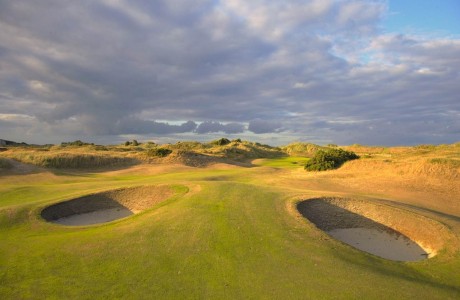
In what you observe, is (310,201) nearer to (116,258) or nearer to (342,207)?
(342,207)

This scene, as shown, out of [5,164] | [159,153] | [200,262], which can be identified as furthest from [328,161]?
[5,164]

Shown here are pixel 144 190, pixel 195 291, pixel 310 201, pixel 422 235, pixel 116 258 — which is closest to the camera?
pixel 195 291

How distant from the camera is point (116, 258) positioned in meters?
11.0

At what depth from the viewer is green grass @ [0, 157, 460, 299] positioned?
9.24 metres

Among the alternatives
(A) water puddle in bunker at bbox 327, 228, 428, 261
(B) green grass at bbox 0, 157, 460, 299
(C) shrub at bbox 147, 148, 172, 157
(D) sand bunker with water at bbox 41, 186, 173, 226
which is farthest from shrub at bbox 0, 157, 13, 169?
(A) water puddle in bunker at bbox 327, 228, 428, 261

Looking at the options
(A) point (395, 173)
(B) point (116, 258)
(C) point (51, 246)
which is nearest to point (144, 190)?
(C) point (51, 246)

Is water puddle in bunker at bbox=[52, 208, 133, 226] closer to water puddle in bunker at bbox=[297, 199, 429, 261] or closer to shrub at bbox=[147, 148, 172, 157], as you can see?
water puddle in bunker at bbox=[297, 199, 429, 261]

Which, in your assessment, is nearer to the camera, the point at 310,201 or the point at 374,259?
the point at 374,259

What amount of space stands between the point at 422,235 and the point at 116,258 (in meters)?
13.6

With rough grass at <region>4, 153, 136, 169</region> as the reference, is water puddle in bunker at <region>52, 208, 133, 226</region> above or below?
below

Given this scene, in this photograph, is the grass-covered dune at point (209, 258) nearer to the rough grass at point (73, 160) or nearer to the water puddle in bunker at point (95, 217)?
the water puddle in bunker at point (95, 217)

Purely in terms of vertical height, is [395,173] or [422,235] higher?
[395,173]

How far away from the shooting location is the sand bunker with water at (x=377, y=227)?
15.6 m

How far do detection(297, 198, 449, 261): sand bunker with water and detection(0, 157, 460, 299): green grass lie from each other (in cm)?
287
